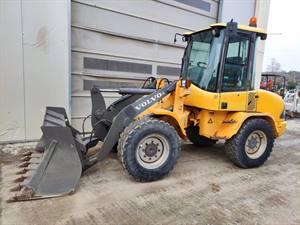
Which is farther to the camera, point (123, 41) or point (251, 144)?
point (123, 41)

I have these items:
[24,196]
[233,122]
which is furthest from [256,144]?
[24,196]

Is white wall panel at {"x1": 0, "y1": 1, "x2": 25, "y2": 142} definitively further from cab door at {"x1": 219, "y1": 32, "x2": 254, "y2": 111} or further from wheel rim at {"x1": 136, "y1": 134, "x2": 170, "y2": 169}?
cab door at {"x1": 219, "y1": 32, "x2": 254, "y2": 111}

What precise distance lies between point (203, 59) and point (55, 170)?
272cm

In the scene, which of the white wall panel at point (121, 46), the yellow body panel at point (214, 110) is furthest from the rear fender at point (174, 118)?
the white wall panel at point (121, 46)

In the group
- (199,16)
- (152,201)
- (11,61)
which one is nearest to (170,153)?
(152,201)

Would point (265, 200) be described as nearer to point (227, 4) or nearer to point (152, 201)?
point (152, 201)

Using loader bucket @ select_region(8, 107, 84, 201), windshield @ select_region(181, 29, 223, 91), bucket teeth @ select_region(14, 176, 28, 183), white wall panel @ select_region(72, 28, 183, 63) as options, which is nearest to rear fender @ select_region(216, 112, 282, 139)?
windshield @ select_region(181, 29, 223, 91)

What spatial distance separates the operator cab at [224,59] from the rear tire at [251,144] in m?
0.63

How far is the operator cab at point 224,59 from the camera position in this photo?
3.66m

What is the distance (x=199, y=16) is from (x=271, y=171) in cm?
492

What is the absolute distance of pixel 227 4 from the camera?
24.3 ft

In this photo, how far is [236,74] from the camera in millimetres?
3850

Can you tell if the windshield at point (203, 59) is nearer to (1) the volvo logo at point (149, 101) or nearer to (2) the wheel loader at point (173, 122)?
(2) the wheel loader at point (173, 122)

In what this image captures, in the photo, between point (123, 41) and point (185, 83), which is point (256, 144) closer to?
point (185, 83)
